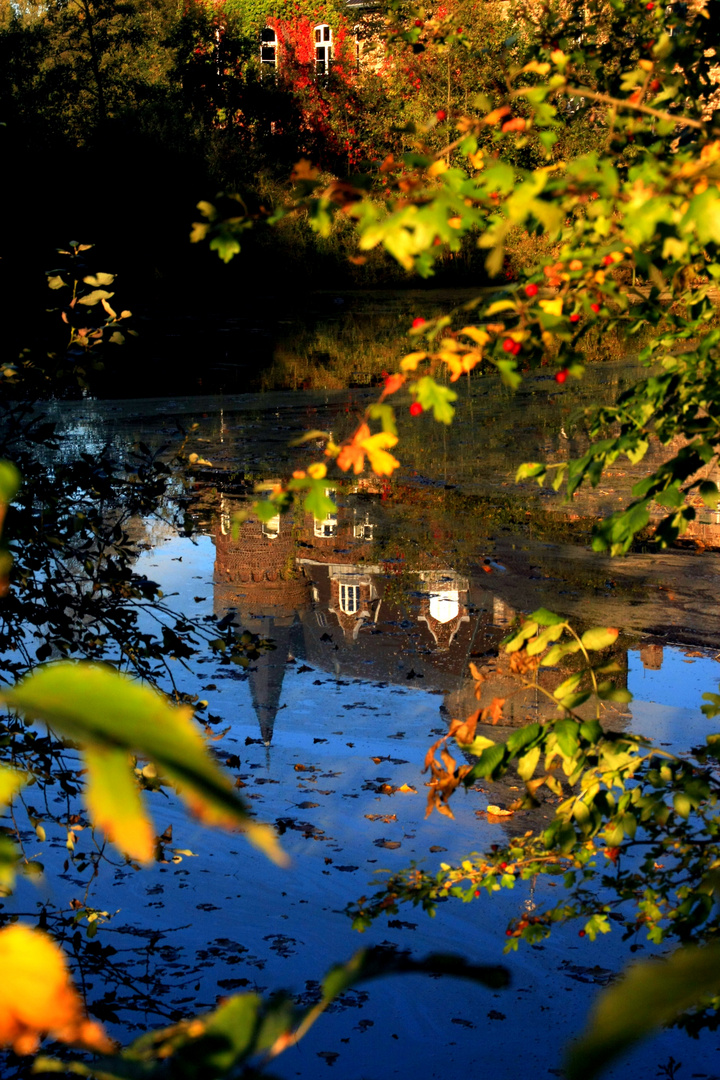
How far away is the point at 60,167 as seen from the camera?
37.8 metres

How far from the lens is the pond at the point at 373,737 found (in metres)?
4.21

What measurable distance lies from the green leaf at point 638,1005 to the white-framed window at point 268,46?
52.4 metres

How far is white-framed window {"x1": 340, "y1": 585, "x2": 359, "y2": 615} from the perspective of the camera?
840 centimetres

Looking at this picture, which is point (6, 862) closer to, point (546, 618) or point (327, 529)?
point (546, 618)

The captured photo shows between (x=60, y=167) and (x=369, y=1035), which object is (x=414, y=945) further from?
(x=60, y=167)

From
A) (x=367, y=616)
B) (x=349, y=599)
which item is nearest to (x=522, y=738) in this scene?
(x=349, y=599)

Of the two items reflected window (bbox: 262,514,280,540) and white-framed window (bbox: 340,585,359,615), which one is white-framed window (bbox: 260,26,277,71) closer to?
reflected window (bbox: 262,514,280,540)

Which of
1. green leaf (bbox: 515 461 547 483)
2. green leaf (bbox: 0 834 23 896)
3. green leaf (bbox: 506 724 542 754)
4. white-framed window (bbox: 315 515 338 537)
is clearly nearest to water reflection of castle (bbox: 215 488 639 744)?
white-framed window (bbox: 315 515 338 537)

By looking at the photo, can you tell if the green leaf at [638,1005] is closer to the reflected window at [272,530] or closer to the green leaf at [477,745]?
the green leaf at [477,745]

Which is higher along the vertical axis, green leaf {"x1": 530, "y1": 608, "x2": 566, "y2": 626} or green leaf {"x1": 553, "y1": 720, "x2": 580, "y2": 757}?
green leaf {"x1": 530, "y1": 608, "x2": 566, "y2": 626}

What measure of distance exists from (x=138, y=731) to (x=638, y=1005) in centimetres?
21

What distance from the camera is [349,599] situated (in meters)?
8.57

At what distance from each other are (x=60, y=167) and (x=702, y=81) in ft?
123

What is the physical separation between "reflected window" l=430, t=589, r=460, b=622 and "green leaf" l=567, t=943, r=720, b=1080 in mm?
8235
